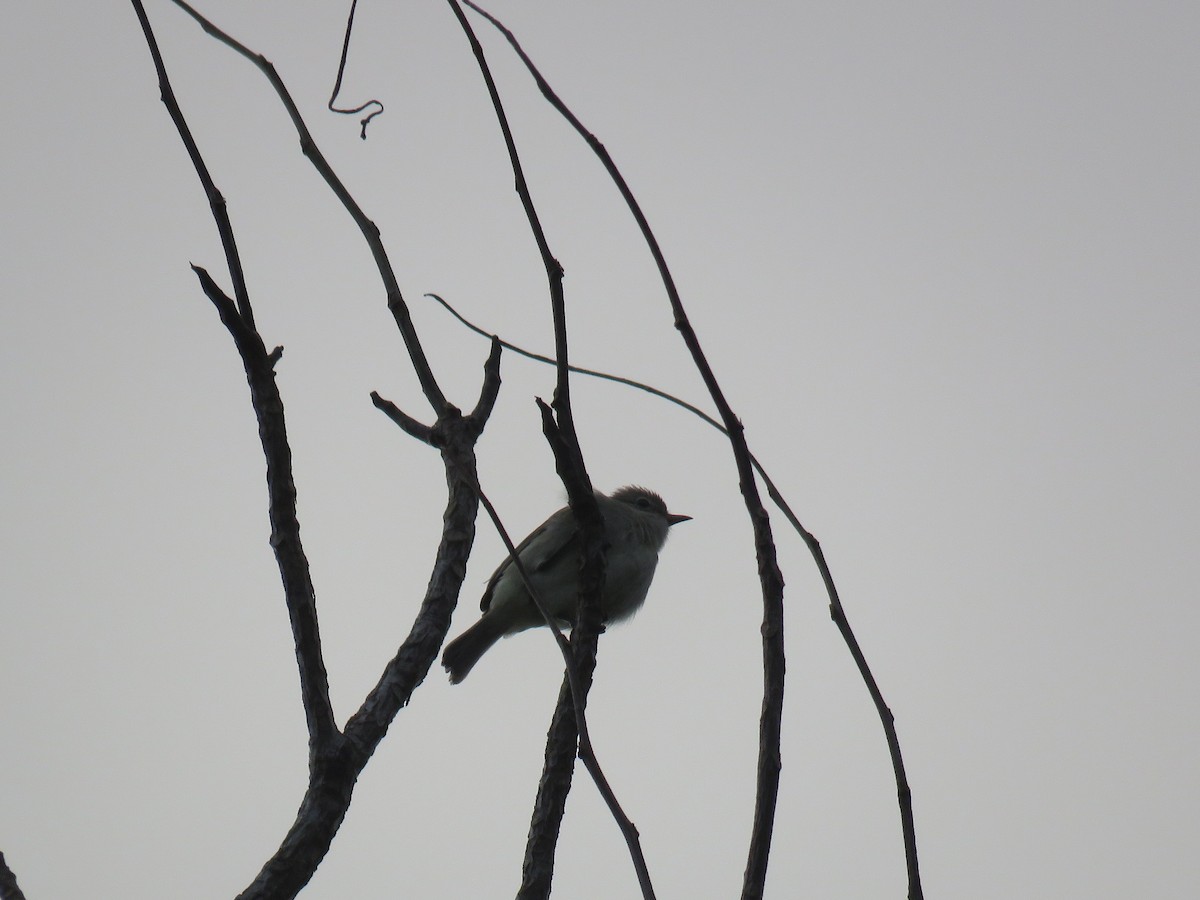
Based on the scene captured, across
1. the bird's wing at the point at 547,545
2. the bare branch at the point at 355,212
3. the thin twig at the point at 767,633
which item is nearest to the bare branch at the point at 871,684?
the thin twig at the point at 767,633

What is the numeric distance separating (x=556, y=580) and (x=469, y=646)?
0.86 meters

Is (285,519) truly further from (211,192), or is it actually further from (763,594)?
(763,594)

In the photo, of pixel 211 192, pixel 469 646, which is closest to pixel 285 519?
pixel 211 192

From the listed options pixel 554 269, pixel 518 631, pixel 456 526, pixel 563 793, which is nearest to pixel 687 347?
pixel 554 269

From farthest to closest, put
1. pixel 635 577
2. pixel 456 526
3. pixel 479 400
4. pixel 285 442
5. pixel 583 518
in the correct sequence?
pixel 635 577, pixel 583 518, pixel 479 400, pixel 456 526, pixel 285 442

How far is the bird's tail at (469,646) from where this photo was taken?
792 centimetres

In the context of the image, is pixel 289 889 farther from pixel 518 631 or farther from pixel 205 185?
pixel 518 631

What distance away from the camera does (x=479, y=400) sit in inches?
120

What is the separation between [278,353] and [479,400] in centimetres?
83

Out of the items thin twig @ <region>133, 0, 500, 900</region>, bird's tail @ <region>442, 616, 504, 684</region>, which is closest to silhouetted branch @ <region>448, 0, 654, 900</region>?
thin twig @ <region>133, 0, 500, 900</region>

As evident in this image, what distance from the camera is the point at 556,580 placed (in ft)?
24.8

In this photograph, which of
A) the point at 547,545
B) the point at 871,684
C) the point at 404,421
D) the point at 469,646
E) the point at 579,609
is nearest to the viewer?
the point at 871,684

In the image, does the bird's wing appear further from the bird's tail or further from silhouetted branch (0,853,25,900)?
silhouetted branch (0,853,25,900)

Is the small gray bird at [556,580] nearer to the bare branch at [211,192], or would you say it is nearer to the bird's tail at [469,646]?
the bird's tail at [469,646]
